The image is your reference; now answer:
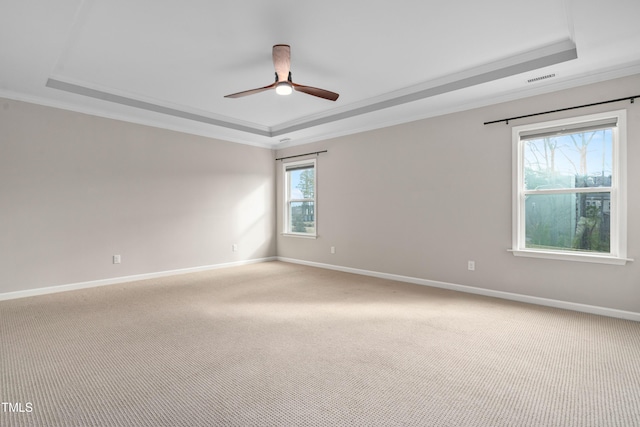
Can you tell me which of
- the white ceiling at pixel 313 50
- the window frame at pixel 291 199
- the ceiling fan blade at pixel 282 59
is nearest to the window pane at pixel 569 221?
the white ceiling at pixel 313 50

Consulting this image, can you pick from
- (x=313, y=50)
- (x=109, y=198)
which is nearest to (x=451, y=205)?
(x=313, y=50)

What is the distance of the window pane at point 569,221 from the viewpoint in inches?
132

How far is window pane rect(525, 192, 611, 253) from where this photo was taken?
11.0ft

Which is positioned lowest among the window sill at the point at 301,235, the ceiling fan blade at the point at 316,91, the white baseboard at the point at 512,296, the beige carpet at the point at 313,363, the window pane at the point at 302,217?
the beige carpet at the point at 313,363

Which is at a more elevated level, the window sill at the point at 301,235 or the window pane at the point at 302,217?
the window pane at the point at 302,217

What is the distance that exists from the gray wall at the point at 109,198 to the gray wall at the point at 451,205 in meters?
1.88

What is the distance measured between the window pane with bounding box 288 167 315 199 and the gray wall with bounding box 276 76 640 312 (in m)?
0.31

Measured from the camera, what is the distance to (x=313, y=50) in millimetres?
3145

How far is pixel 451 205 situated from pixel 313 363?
307 centimetres

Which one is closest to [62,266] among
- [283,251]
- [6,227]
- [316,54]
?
[6,227]

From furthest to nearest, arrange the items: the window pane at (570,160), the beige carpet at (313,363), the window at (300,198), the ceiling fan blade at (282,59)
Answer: the window at (300,198) < the window pane at (570,160) < the ceiling fan blade at (282,59) < the beige carpet at (313,363)

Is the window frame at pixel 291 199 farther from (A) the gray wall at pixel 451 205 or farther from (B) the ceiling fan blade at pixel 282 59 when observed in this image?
(B) the ceiling fan blade at pixel 282 59

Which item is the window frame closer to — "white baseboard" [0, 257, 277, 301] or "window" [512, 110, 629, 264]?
"white baseboard" [0, 257, 277, 301]

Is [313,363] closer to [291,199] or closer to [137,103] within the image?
[137,103]
